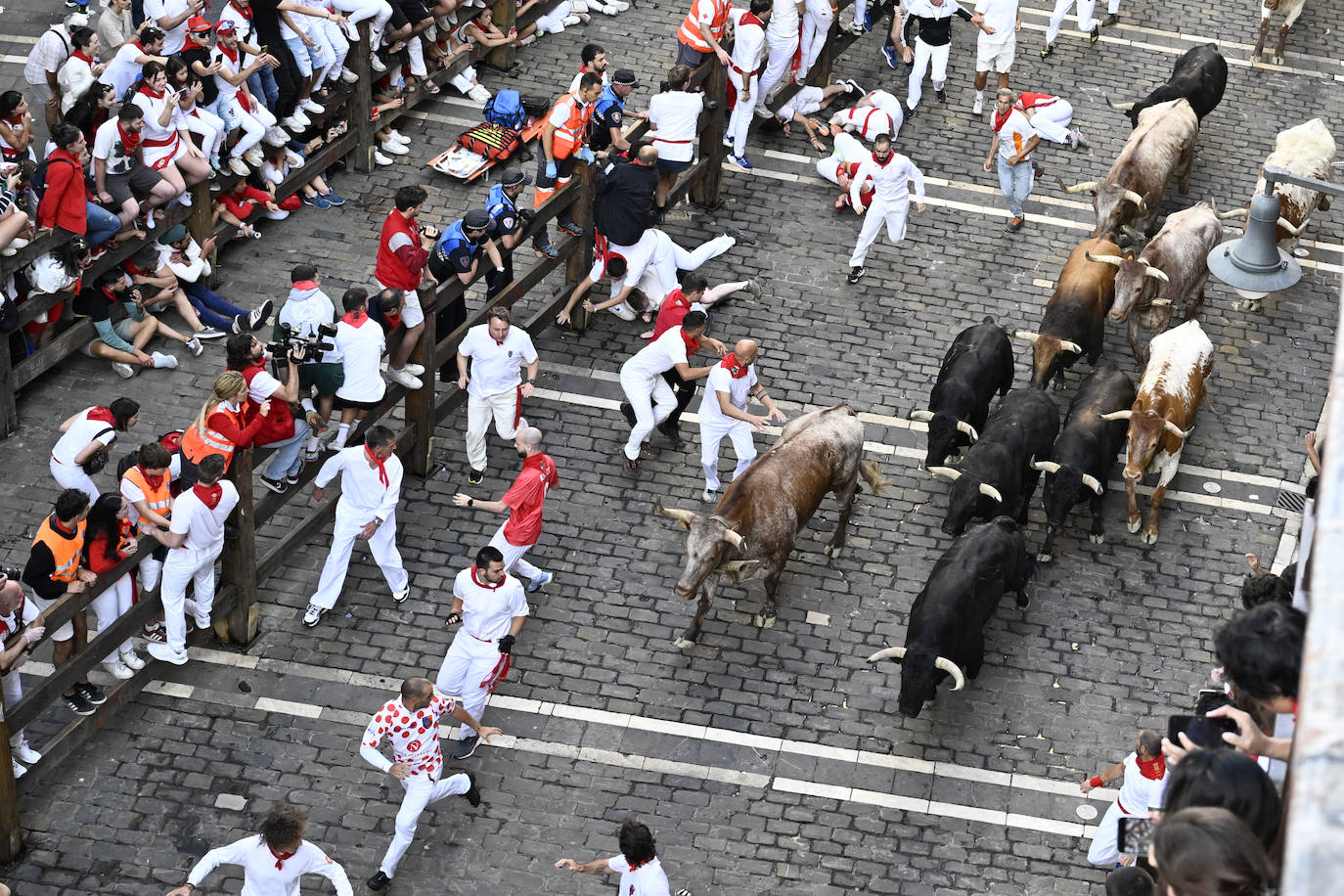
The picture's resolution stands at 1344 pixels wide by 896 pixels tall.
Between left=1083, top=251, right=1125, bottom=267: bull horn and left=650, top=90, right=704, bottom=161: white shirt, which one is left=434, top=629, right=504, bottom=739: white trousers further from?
left=1083, top=251, right=1125, bottom=267: bull horn

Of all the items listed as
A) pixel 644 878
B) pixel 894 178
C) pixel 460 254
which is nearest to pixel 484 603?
pixel 644 878

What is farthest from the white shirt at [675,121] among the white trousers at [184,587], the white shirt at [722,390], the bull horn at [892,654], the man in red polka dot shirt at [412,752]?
the man in red polka dot shirt at [412,752]

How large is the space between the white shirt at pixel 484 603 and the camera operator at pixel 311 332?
9.12 feet

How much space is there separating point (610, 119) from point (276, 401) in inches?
249

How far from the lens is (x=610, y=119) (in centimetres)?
1933

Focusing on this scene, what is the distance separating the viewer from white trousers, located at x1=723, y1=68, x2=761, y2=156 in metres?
21.2

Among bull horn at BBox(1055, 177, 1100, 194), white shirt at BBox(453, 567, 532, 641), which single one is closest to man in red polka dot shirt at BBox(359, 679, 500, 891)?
white shirt at BBox(453, 567, 532, 641)

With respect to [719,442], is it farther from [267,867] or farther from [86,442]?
[267,867]

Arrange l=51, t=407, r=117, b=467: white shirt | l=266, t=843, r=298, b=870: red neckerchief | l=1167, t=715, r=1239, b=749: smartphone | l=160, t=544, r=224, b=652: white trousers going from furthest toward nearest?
1. l=51, t=407, r=117, b=467: white shirt
2. l=160, t=544, r=224, b=652: white trousers
3. l=266, t=843, r=298, b=870: red neckerchief
4. l=1167, t=715, r=1239, b=749: smartphone

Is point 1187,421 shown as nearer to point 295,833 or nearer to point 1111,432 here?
point 1111,432

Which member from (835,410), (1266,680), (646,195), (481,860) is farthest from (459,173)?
(1266,680)

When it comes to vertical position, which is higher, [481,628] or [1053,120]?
[1053,120]

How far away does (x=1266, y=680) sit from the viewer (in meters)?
7.62

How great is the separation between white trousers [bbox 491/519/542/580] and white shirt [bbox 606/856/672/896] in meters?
3.69
